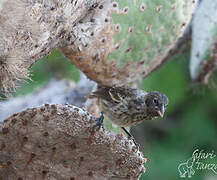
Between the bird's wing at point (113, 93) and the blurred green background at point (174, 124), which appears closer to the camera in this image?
the bird's wing at point (113, 93)

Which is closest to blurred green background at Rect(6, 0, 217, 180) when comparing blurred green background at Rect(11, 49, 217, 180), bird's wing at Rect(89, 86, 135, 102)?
blurred green background at Rect(11, 49, 217, 180)

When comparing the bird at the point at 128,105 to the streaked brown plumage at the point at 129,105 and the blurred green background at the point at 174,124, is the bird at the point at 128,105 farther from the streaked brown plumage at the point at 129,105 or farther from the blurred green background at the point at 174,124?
the blurred green background at the point at 174,124

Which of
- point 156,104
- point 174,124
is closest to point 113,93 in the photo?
point 156,104

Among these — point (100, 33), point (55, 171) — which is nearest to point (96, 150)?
point (55, 171)

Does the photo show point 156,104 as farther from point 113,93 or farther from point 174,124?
point 174,124

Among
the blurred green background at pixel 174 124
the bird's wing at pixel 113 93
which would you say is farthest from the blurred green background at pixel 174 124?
the bird's wing at pixel 113 93
